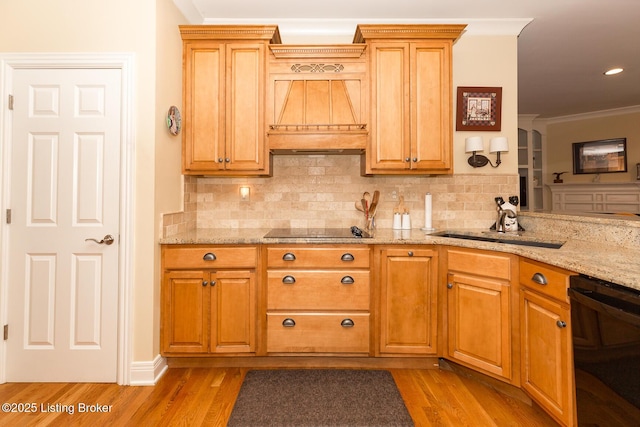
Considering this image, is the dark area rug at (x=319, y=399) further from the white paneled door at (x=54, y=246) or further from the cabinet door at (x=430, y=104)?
the cabinet door at (x=430, y=104)

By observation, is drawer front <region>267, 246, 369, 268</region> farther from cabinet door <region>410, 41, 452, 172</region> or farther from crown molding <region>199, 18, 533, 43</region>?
crown molding <region>199, 18, 533, 43</region>

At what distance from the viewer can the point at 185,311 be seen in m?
2.45

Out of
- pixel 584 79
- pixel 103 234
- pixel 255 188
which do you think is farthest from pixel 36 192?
pixel 584 79

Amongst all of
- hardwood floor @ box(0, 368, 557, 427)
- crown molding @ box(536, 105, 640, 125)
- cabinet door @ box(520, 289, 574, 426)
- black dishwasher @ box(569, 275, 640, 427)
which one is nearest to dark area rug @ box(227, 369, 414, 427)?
hardwood floor @ box(0, 368, 557, 427)

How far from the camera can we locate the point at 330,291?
2.48m

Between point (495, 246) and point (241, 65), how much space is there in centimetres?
239

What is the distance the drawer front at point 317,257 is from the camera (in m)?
2.48

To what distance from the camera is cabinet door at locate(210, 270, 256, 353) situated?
2.46 meters

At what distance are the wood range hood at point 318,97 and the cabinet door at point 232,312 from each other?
1.12 metres

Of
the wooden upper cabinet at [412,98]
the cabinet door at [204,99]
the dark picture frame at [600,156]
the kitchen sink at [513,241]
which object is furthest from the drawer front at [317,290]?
the dark picture frame at [600,156]

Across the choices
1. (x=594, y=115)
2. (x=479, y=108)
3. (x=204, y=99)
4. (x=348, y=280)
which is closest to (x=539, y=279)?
(x=348, y=280)

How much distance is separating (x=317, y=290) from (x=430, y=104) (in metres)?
1.77

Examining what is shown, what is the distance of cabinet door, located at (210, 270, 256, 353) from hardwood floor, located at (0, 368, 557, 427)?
23 cm

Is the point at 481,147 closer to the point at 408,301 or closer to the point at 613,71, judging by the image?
the point at 408,301
